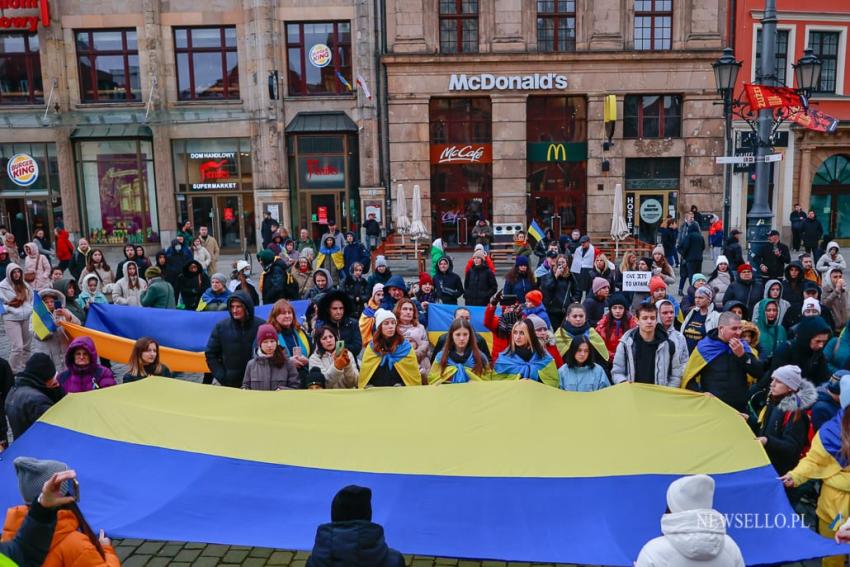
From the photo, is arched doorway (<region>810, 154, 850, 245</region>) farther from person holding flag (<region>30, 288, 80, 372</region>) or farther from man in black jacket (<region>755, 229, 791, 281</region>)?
person holding flag (<region>30, 288, 80, 372</region>)

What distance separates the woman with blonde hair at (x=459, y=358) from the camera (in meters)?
6.91

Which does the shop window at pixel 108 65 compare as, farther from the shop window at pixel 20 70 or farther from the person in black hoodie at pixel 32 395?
the person in black hoodie at pixel 32 395

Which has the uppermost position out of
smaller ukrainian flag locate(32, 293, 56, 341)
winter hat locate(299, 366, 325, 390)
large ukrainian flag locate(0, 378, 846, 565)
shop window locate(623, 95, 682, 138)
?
shop window locate(623, 95, 682, 138)

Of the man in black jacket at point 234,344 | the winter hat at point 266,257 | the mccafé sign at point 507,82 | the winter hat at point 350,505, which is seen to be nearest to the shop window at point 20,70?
the mccafé sign at point 507,82

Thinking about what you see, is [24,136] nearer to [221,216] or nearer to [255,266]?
[221,216]

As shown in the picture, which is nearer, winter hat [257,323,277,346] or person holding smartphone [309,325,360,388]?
winter hat [257,323,277,346]

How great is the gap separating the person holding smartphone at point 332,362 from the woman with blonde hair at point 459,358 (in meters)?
0.86

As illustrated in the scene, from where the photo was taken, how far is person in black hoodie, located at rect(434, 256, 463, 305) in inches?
459

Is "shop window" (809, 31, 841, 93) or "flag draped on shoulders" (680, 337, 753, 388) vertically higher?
"shop window" (809, 31, 841, 93)

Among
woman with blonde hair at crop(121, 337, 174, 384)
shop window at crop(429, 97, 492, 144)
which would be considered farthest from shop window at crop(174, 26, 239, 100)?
woman with blonde hair at crop(121, 337, 174, 384)

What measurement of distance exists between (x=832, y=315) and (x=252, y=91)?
72.7 ft

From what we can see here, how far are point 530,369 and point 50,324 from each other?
6403 mm

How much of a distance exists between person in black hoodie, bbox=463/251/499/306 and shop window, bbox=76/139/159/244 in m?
19.6

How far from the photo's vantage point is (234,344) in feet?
25.8
